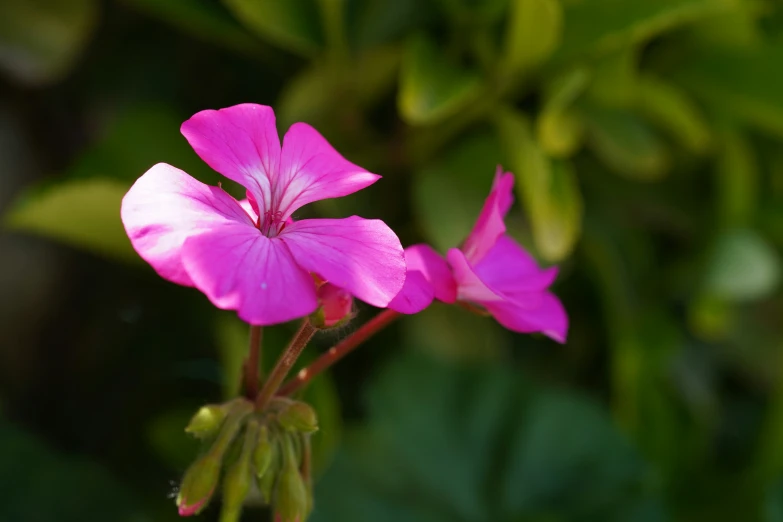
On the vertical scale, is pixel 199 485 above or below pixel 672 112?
below

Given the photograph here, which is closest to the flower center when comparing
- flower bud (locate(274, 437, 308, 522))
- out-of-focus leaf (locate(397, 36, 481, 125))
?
flower bud (locate(274, 437, 308, 522))

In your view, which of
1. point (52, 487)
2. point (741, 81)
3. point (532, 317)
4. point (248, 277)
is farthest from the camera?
point (741, 81)

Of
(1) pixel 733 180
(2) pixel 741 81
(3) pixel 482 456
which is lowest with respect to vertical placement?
(3) pixel 482 456

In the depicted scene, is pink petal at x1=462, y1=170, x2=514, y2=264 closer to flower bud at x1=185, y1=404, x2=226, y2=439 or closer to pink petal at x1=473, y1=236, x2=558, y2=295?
pink petal at x1=473, y1=236, x2=558, y2=295

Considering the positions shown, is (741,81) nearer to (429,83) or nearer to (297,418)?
(429,83)

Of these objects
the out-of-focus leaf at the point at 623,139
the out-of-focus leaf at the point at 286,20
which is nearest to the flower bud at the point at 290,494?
the out-of-focus leaf at the point at 286,20

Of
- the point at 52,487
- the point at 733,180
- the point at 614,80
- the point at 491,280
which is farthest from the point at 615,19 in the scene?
the point at 52,487
